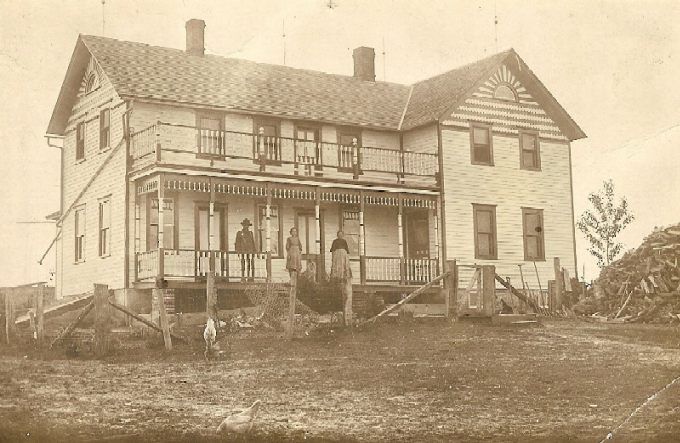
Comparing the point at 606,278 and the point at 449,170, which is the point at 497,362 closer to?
the point at 606,278

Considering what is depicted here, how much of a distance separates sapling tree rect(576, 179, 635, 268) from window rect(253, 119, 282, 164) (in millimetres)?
6245

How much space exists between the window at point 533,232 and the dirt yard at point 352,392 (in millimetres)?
8535

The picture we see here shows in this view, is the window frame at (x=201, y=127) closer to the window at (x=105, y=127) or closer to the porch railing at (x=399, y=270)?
the window at (x=105, y=127)

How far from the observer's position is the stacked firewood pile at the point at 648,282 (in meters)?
15.5

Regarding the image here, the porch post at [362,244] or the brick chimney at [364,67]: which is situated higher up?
the brick chimney at [364,67]

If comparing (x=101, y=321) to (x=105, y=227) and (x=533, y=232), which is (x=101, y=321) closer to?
(x=105, y=227)

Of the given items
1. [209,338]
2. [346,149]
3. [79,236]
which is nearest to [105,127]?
[79,236]

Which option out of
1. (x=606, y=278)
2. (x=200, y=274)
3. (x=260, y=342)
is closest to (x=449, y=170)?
(x=606, y=278)

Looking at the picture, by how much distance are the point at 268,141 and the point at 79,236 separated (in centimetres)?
440

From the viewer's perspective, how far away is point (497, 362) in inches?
476

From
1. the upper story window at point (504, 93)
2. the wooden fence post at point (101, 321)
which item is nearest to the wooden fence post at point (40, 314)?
the wooden fence post at point (101, 321)

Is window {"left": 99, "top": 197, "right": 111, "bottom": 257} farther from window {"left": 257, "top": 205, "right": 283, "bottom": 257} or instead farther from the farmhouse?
window {"left": 257, "top": 205, "right": 283, "bottom": 257}

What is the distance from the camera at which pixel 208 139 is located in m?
19.4

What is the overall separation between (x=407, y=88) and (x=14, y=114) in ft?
51.7
